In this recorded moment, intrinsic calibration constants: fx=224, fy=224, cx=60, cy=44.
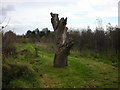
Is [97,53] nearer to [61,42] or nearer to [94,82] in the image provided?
[61,42]

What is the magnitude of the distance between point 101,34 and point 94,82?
17.6m

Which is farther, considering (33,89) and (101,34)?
(101,34)

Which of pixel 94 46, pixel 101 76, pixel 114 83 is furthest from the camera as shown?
pixel 94 46

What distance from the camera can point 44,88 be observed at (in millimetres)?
10367

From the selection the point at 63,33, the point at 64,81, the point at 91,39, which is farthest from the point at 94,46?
the point at 64,81

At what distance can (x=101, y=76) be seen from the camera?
1335 cm

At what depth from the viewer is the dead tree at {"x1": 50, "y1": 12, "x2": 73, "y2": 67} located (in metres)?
16.7

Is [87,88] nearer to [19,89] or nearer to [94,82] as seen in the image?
[94,82]

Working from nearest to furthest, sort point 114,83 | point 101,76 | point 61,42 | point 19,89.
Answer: point 19,89 → point 114,83 → point 101,76 → point 61,42

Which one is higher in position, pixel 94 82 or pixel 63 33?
pixel 63 33

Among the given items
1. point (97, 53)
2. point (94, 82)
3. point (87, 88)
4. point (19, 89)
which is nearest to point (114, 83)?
point (94, 82)

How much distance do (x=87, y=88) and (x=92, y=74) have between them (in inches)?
136

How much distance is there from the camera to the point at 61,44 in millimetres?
17266

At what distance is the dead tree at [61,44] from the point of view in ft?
54.9
